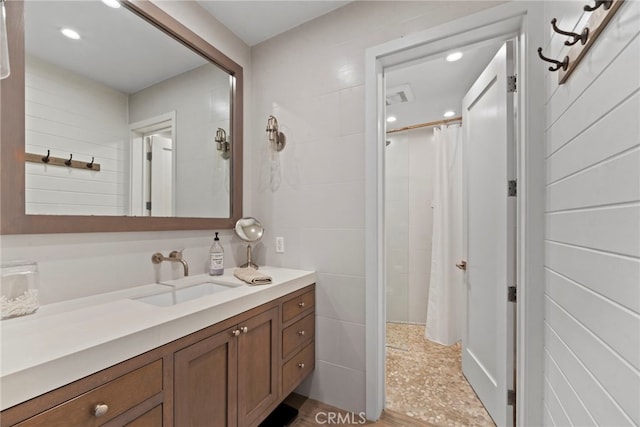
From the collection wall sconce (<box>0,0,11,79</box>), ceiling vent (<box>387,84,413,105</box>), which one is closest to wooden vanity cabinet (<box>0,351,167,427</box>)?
wall sconce (<box>0,0,11,79</box>)

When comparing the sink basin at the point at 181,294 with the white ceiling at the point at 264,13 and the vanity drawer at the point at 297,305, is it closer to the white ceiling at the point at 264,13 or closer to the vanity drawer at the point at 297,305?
the vanity drawer at the point at 297,305

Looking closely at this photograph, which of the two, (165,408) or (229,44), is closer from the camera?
(165,408)

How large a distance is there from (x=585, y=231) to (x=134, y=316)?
1.48m

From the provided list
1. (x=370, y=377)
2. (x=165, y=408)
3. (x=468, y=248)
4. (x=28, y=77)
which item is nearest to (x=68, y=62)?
(x=28, y=77)

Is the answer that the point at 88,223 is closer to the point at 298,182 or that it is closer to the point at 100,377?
the point at 100,377

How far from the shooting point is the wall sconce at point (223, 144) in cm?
182

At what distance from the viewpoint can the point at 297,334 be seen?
5.15 ft

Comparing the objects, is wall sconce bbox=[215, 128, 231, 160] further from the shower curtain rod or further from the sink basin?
the shower curtain rod

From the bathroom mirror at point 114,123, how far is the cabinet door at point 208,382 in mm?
736

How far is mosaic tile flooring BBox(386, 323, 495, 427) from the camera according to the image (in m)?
1.62

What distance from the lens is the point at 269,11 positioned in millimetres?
1725

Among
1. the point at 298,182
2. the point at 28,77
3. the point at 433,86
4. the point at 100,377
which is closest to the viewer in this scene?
the point at 100,377

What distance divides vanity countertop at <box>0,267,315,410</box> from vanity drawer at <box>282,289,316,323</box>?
8.8 inches

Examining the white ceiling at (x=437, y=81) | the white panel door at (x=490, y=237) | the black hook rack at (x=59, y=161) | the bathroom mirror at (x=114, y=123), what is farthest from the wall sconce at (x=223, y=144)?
the white panel door at (x=490, y=237)
